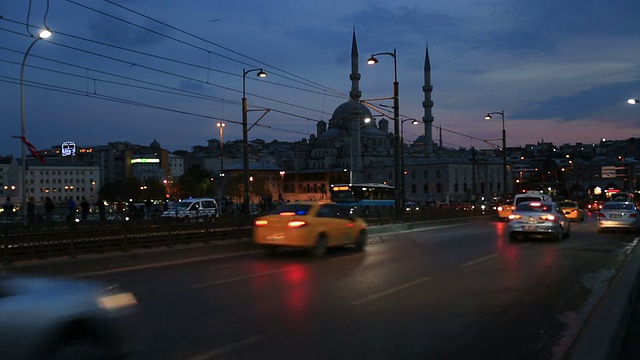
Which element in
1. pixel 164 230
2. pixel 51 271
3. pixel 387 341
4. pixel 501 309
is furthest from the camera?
pixel 164 230

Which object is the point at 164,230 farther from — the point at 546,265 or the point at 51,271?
the point at 546,265

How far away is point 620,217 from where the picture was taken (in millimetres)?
28188

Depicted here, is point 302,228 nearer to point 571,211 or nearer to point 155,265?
point 155,265

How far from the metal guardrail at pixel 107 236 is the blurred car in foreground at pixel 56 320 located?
951cm

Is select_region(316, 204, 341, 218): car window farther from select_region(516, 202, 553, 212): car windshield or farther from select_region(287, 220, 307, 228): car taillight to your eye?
select_region(516, 202, 553, 212): car windshield

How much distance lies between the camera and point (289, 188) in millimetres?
143125

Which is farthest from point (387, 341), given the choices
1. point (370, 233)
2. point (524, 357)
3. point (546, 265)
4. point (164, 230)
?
point (370, 233)

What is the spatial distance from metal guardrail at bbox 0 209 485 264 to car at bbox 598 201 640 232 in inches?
638

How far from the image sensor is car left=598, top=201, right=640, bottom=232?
2806 centimetres

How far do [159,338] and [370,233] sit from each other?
21.7 metres

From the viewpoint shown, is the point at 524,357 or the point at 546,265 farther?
the point at 546,265

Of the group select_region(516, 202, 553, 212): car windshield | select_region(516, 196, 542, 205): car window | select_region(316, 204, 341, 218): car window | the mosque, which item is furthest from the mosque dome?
select_region(316, 204, 341, 218): car window

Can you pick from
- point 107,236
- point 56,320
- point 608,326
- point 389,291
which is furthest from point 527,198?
point 56,320

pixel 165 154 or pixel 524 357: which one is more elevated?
pixel 165 154
